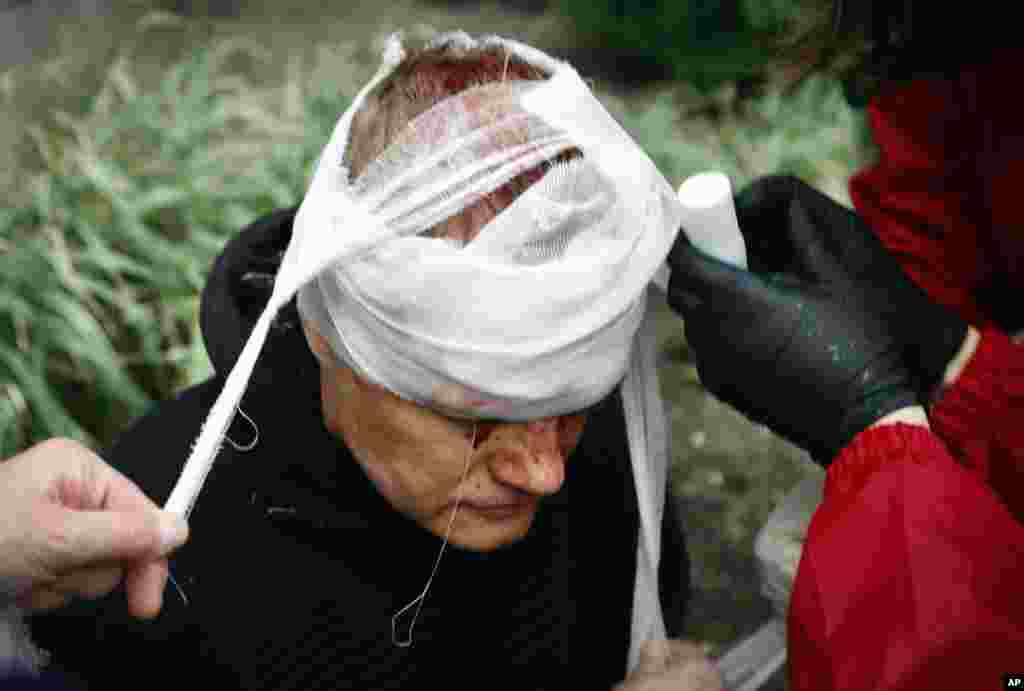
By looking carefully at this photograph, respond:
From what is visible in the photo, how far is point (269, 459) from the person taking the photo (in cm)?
188

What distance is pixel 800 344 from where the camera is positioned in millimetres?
1805

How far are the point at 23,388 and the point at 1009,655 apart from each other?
118 inches

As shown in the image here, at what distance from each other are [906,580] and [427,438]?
720 millimetres

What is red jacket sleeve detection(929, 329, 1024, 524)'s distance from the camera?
6.00 feet

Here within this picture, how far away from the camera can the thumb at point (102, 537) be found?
124cm

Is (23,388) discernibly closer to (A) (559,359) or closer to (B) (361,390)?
(B) (361,390)

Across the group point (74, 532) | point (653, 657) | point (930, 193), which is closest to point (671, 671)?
point (653, 657)

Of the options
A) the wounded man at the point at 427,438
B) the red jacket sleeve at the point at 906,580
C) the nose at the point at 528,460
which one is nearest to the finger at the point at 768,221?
the wounded man at the point at 427,438

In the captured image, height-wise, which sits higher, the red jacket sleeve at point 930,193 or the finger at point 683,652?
the red jacket sleeve at point 930,193

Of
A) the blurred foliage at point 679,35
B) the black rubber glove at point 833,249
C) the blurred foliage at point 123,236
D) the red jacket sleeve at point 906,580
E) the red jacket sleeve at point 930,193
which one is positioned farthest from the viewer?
the blurred foliage at point 679,35

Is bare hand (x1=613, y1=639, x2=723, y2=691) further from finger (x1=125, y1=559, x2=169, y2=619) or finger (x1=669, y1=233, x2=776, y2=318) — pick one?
finger (x1=125, y1=559, x2=169, y2=619)

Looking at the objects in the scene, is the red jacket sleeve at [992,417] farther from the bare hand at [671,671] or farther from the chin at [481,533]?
the chin at [481,533]

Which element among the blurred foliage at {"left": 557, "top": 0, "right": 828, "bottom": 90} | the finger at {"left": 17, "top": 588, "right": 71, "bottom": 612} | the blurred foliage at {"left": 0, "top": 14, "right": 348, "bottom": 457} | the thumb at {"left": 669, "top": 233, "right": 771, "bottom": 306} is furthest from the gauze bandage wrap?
the blurred foliage at {"left": 557, "top": 0, "right": 828, "bottom": 90}

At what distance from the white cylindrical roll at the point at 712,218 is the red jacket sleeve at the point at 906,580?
0.39 m
